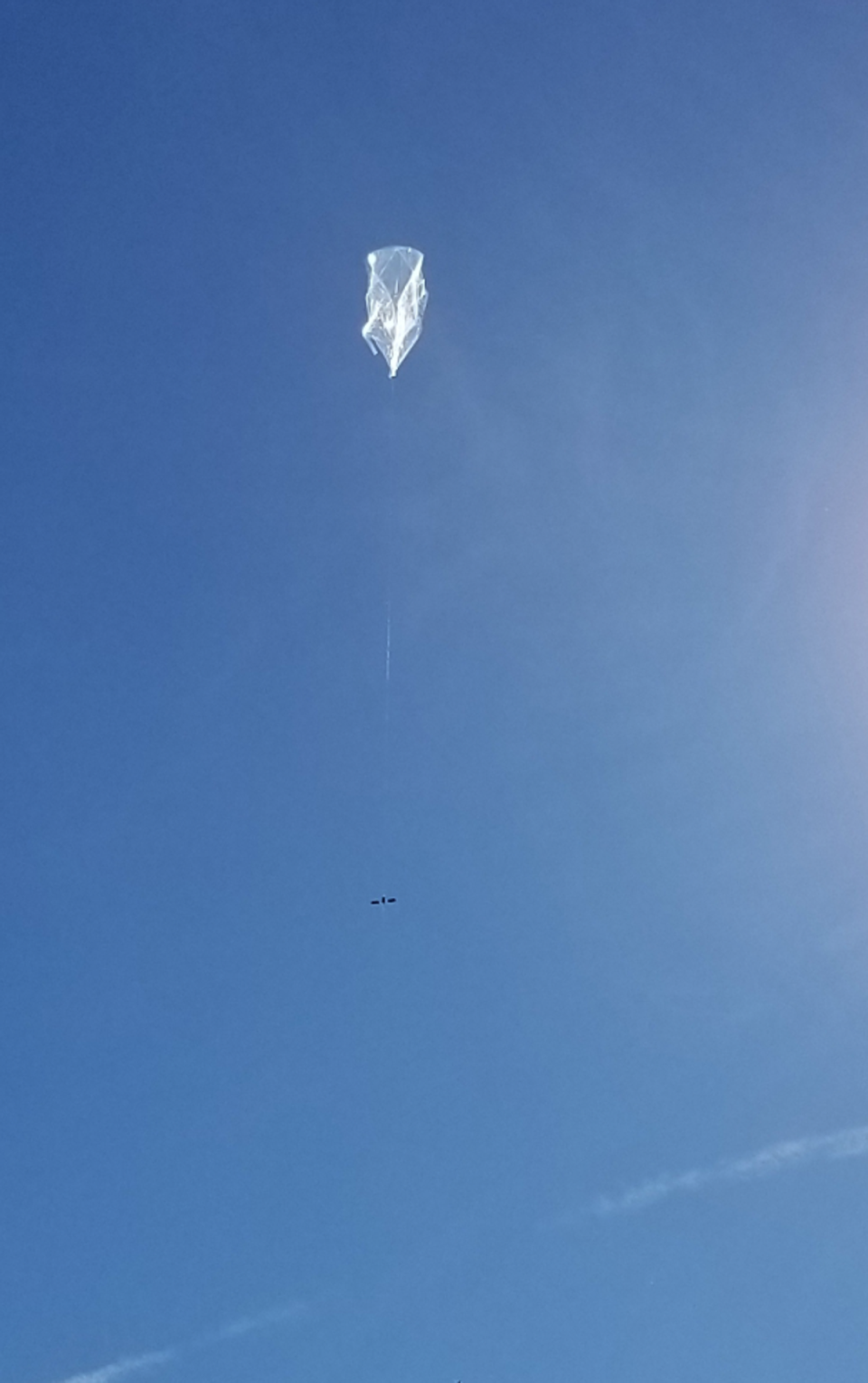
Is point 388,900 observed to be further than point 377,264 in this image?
Yes

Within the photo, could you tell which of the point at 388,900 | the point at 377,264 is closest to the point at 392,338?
the point at 377,264

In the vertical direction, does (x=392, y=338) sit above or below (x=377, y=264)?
below

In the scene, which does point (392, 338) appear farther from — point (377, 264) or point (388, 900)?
point (388, 900)

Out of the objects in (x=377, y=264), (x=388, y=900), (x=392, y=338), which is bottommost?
(x=388, y=900)

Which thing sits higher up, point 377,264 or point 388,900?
point 377,264

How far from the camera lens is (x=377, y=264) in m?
29.4

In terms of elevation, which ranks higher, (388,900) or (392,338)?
(392,338)

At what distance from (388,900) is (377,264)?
19333mm

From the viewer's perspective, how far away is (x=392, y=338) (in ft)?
95.6

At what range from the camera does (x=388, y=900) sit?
32875 mm

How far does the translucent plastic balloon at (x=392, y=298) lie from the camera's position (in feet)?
95.8

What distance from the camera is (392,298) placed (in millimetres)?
29297

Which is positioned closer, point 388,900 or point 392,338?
point 392,338

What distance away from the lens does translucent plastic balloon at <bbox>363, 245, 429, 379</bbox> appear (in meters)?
29.2
